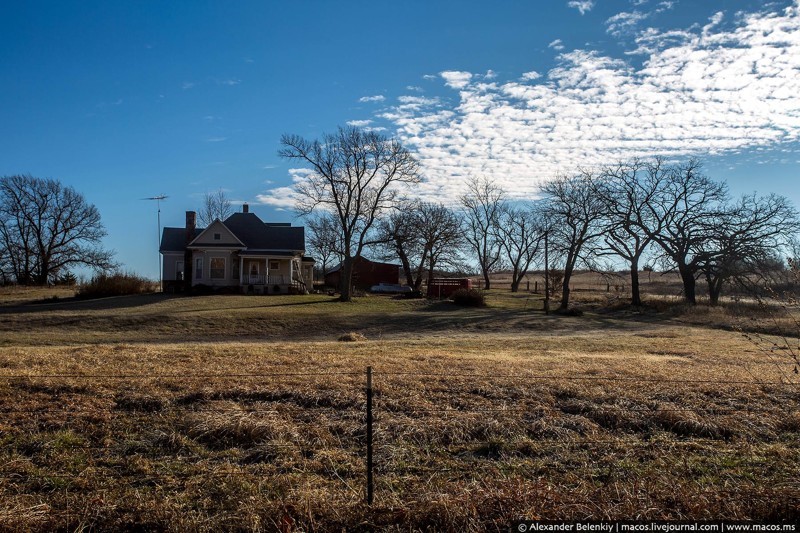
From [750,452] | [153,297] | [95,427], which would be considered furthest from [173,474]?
[153,297]

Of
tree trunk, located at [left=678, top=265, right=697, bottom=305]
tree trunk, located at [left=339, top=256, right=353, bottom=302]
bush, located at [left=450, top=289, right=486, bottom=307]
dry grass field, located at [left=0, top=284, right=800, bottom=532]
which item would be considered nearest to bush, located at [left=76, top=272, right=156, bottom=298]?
tree trunk, located at [left=339, top=256, right=353, bottom=302]

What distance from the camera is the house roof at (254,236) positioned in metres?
52.1

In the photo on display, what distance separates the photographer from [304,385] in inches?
357

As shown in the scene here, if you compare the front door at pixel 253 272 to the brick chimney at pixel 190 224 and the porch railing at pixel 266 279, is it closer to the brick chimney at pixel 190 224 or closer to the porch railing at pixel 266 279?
the porch railing at pixel 266 279

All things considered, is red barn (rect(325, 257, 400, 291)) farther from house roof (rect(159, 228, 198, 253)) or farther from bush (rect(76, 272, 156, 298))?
bush (rect(76, 272, 156, 298))

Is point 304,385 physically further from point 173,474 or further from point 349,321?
point 349,321

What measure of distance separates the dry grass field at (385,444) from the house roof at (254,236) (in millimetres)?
40314

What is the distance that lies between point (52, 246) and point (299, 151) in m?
39.1

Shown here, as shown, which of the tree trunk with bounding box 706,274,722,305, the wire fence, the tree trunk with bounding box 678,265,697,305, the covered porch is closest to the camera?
the wire fence

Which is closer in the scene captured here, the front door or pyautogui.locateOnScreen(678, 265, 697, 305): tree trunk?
pyautogui.locateOnScreen(678, 265, 697, 305): tree trunk

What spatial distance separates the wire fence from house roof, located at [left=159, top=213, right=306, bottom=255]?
43.5 meters

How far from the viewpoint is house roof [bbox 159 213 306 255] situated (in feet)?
171

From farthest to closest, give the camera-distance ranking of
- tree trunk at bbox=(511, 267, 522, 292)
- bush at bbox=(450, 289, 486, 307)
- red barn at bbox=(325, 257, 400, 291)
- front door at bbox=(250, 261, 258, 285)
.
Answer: tree trunk at bbox=(511, 267, 522, 292) → red barn at bbox=(325, 257, 400, 291) → front door at bbox=(250, 261, 258, 285) → bush at bbox=(450, 289, 486, 307)

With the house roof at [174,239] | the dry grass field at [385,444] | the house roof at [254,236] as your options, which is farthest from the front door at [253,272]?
the dry grass field at [385,444]
